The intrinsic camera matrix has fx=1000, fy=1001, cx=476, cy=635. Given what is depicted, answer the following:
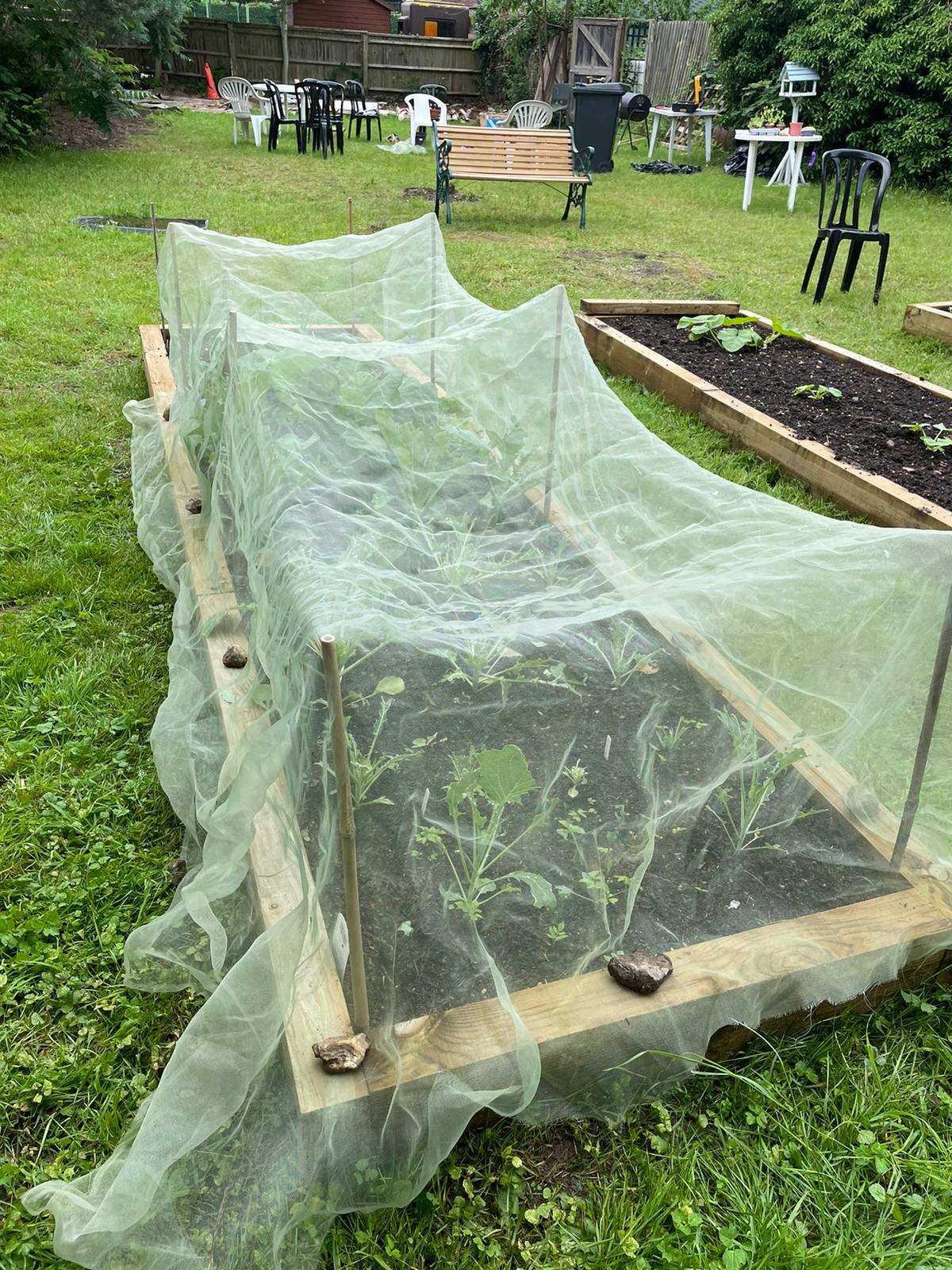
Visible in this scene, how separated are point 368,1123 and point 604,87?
12555 mm

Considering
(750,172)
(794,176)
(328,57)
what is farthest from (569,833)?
(328,57)

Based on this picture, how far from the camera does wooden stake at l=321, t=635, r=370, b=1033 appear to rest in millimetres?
Result: 1346

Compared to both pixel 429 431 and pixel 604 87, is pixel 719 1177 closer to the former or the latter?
pixel 429 431

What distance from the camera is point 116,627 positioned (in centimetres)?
305

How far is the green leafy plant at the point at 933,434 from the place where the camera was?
4254 mm

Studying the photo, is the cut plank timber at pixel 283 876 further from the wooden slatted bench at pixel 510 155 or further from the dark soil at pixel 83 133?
the dark soil at pixel 83 133

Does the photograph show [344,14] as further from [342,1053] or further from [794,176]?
[342,1053]

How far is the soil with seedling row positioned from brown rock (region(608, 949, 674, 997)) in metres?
0.05

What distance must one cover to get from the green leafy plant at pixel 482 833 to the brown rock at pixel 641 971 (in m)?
0.15

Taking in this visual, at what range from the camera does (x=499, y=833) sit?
5.96 ft

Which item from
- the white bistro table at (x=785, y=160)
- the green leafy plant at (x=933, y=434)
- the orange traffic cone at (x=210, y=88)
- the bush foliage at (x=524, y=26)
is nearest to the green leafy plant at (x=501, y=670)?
the green leafy plant at (x=933, y=434)

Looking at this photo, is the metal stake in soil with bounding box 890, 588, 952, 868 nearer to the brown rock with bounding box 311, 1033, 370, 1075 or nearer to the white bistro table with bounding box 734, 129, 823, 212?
the brown rock with bounding box 311, 1033, 370, 1075

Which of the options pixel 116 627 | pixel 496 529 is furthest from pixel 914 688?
pixel 116 627

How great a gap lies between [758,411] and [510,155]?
613cm
